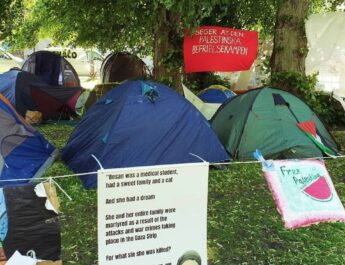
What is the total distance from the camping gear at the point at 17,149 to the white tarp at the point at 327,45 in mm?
5455

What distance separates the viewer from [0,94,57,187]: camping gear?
19.7ft

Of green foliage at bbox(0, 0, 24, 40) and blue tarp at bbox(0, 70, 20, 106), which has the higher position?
green foliage at bbox(0, 0, 24, 40)

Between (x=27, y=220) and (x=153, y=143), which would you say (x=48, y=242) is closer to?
(x=27, y=220)

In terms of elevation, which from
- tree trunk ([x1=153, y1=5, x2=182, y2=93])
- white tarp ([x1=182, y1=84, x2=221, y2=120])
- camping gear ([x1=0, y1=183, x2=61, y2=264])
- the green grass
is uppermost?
tree trunk ([x1=153, y1=5, x2=182, y2=93])

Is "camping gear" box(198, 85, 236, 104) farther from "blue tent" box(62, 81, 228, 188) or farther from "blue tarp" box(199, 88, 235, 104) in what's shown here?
"blue tent" box(62, 81, 228, 188)

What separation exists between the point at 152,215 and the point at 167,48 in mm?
5915

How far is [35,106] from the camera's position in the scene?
36.9 ft

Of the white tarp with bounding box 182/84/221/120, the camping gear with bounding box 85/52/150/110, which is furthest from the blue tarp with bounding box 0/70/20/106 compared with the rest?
the camping gear with bounding box 85/52/150/110

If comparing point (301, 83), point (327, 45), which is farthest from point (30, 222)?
point (327, 45)

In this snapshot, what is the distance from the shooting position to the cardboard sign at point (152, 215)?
307cm

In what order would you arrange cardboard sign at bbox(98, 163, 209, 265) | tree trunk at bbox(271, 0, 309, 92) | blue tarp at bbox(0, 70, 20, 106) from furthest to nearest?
blue tarp at bbox(0, 70, 20, 106) → tree trunk at bbox(271, 0, 309, 92) → cardboard sign at bbox(98, 163, 209, 265)

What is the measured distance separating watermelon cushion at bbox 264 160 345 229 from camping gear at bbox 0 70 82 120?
8.33 m

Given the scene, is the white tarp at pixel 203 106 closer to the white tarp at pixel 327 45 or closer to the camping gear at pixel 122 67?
the white tarp at pixel 327 45

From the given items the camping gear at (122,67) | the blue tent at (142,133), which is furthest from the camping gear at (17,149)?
the camping gear at (122,67)
